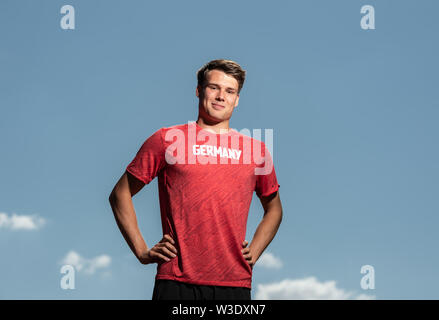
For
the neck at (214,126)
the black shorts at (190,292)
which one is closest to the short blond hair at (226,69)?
the neck at (214,126)

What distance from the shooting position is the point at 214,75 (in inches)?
231

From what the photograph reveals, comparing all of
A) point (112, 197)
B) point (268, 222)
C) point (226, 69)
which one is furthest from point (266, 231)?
point (226, 69)

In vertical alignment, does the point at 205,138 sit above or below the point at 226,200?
above

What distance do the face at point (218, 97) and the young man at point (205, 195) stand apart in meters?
0.01

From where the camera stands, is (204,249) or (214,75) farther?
(214,75)

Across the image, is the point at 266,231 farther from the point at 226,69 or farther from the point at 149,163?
the point at 226,69

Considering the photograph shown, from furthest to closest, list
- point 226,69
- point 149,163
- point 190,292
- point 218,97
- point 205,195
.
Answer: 1. point 226,69
2. point 218,97
3. point 149,163
4. point 205,195
5. point 190,292

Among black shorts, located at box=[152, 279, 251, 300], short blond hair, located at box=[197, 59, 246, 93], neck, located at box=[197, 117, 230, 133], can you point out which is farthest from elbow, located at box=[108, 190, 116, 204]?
short blond hair, located at box=[197, 59, 246, 93]

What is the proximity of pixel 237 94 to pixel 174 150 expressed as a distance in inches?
36.5

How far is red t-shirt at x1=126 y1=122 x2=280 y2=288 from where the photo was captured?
5281 millimetres

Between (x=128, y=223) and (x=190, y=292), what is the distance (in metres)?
0.97

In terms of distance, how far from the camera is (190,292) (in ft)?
17.1
